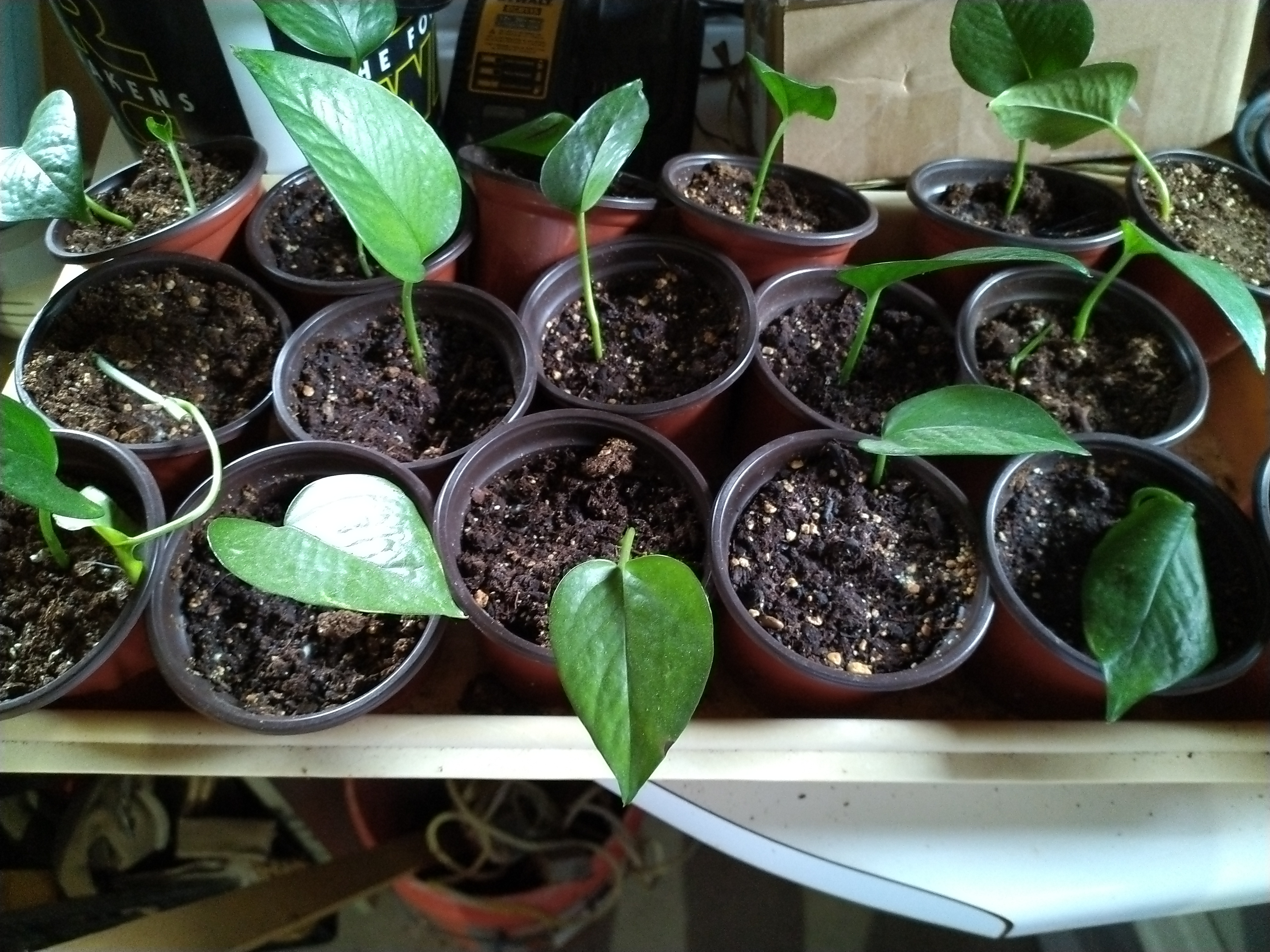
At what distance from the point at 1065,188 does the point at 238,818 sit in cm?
117

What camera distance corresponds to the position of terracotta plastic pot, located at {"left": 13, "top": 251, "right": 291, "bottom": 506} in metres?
0.68

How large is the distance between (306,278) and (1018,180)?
0.70 m

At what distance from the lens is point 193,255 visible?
79cm

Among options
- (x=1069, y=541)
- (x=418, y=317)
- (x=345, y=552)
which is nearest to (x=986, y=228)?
(x=1069, y=541)

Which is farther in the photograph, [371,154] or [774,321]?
[774,321]

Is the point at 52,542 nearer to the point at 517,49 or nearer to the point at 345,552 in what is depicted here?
the point at 345,552

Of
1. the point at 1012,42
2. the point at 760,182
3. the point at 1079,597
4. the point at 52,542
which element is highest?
the point at 1012,42

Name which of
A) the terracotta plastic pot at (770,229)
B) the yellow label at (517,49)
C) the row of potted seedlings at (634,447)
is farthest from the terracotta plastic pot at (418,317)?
the yellow label at (517,49)

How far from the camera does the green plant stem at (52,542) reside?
604 millimetres

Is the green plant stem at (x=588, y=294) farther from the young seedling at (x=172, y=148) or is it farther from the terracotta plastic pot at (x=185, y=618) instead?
the young seedling at (x=172, y=148)

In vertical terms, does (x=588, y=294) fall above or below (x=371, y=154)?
below

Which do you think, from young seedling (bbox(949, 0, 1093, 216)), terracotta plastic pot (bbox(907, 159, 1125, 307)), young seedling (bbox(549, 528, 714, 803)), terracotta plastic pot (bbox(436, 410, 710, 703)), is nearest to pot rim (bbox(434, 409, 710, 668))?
terracotta plastic pot (bbox(436, 410, 710, 703))

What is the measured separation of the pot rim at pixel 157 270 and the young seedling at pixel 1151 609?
651 mm

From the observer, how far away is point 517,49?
101 centimetres
